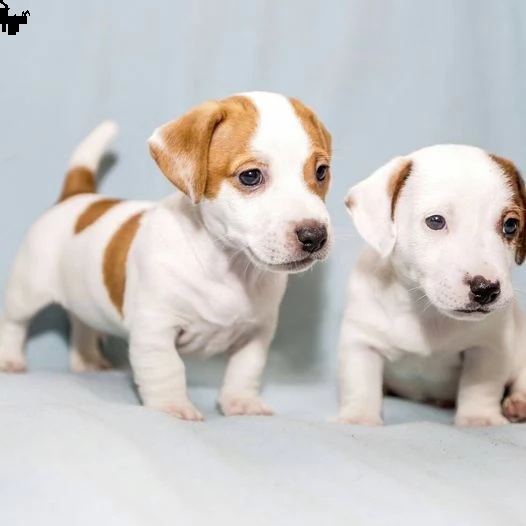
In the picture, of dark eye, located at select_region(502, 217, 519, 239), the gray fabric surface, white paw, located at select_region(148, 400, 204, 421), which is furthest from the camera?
white paw, located at select_region(148, 400, 204, 421)

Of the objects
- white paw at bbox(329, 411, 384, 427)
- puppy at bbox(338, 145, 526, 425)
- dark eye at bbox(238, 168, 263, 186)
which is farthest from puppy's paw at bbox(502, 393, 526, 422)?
dark eye at bbox(238, 168, 263, 186)

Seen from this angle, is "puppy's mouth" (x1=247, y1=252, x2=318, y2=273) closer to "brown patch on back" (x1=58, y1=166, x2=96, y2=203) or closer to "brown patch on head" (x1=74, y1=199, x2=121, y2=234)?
"brown patch on head" (x1=74, y1=199, x2=121, y2=234)

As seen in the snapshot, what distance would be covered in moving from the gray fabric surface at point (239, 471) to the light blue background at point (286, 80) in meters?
1.07

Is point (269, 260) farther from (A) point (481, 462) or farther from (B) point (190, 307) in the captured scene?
(A) point (481, 462)

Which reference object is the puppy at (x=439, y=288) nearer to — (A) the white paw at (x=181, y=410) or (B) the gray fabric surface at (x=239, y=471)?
(B) the gray fabric surface at (x=239, y=471)

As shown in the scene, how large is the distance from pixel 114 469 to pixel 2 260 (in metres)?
1.90

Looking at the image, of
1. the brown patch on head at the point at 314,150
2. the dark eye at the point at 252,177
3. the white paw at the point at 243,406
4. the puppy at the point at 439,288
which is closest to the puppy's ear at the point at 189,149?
the dark eye at the point at 252,177

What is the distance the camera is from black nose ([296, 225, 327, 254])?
252cm

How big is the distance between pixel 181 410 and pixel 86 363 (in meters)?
0.89

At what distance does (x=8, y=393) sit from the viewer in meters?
2.76

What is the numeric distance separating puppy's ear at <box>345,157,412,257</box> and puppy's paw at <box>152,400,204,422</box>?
27.8 inches

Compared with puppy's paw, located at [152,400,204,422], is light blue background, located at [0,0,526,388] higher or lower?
higher

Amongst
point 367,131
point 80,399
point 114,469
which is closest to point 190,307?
point 80,399

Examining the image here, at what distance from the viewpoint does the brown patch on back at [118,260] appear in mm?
3121
